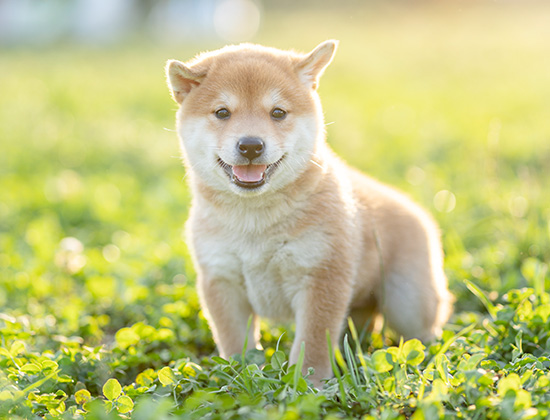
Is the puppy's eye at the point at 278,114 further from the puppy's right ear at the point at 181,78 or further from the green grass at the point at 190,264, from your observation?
the green grass at the point at 190,264

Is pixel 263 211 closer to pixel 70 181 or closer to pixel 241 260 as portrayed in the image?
pixel 241 260

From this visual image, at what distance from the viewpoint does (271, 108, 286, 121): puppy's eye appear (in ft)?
11.3

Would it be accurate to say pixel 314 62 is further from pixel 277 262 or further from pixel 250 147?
pixel 277 262

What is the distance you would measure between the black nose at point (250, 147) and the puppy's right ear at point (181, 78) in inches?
21.3

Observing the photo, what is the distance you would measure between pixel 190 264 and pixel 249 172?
5.72 ft

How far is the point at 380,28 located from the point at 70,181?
19.7 m

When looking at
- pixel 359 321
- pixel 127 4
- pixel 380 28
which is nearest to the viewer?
pixel 359 321

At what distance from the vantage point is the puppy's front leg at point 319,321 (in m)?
3.31

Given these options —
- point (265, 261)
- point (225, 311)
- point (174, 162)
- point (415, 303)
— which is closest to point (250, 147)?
point (265, 261)

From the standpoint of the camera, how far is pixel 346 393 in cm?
262

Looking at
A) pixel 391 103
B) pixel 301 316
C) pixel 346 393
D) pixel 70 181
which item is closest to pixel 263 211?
pixel 301 316

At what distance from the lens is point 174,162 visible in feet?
26.7

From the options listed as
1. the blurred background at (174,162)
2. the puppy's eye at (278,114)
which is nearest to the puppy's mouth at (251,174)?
the puppy's eye at (278,114)

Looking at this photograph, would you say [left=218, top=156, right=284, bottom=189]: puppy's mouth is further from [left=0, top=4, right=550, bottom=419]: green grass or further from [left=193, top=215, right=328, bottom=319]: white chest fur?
[left=0, top=4, right=550, bottom=419]: green grass
